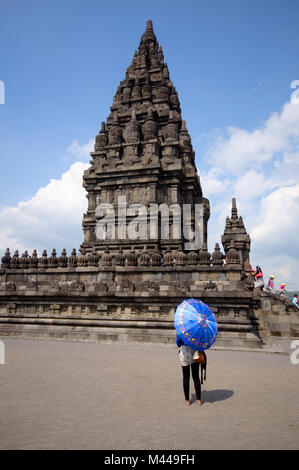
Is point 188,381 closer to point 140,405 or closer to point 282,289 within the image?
point 140,405

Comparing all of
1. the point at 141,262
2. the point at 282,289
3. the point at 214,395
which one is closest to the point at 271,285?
the point at 282,289

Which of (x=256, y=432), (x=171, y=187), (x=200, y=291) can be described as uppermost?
(x=171, y=187)

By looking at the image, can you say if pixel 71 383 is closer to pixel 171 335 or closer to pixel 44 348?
pixel 44 348

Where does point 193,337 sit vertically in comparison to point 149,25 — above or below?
below

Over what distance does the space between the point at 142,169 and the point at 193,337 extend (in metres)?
18.3

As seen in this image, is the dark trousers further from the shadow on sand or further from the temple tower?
the temple tower

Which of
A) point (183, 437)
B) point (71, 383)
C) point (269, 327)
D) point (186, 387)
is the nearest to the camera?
point (183, 437)

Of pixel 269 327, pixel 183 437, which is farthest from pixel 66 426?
pixel 269 327

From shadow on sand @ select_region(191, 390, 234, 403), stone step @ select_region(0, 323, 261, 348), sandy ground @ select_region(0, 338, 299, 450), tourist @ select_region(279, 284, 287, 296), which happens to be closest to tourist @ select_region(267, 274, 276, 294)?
tourist @ select_region(279, 284, 287, 296)

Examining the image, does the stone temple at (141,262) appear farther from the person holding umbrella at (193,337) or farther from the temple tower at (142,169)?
the person holding umbrella at (193,337)

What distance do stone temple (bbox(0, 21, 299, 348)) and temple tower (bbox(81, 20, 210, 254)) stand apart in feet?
0.25

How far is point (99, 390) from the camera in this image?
6.52 meters

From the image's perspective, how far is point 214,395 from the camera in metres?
6.39

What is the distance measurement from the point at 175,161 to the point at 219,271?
36.5ft
